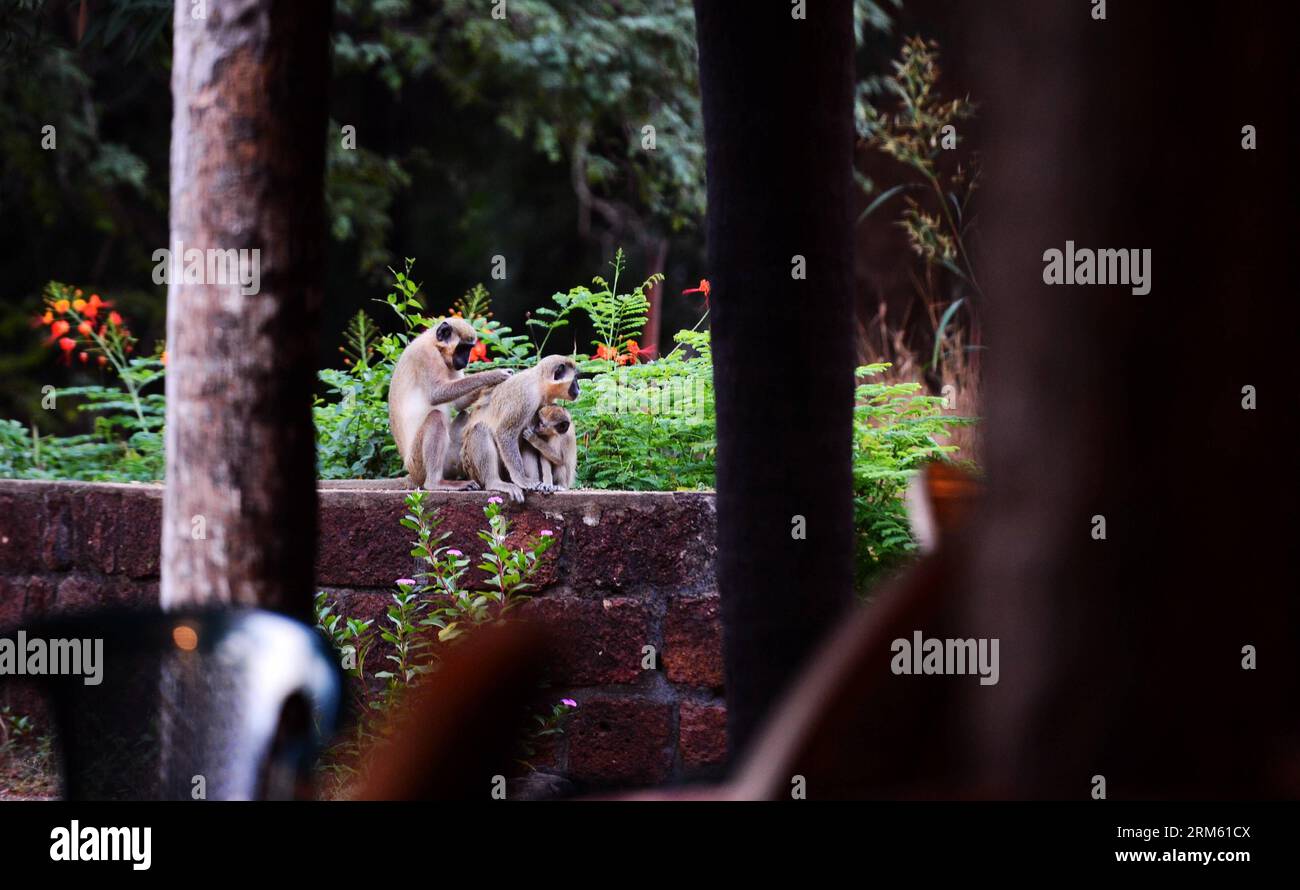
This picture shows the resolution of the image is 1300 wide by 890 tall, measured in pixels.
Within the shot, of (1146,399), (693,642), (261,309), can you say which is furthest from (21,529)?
(1146,399)

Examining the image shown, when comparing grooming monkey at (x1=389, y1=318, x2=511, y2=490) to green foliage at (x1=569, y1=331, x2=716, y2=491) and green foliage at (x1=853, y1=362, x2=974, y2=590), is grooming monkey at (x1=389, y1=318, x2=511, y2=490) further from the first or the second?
green foliage at (x1=853, y1=362, x2=974, y2=590)

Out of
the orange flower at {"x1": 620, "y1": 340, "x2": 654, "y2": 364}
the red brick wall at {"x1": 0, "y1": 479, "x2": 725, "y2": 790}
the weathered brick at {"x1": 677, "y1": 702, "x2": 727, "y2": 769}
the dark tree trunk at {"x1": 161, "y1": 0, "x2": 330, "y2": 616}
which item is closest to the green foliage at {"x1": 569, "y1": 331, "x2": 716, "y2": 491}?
the orange flower at {"x1": 620, "y1": 340, "x2": 654, "y2": 364}

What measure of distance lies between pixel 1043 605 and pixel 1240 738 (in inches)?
6.8

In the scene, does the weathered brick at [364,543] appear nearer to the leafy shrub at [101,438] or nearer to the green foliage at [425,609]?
the green foliage at [425,609]

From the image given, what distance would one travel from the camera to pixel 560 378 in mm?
6152

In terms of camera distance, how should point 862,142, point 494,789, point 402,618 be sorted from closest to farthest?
point 494,789 < point 402,618 < point 862,142

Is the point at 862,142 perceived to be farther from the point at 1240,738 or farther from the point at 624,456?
the point at 1240,738

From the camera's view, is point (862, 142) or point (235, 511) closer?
point (235, 511)

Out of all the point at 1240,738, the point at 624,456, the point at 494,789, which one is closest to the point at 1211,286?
the point at 1240,738

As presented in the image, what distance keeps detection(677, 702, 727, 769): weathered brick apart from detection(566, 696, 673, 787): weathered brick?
0.16 ft

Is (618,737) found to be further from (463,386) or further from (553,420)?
(463,386)

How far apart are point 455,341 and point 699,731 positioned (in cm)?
249

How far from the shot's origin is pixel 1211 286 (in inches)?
39.8

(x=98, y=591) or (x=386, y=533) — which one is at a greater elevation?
(x=386, y=533)
